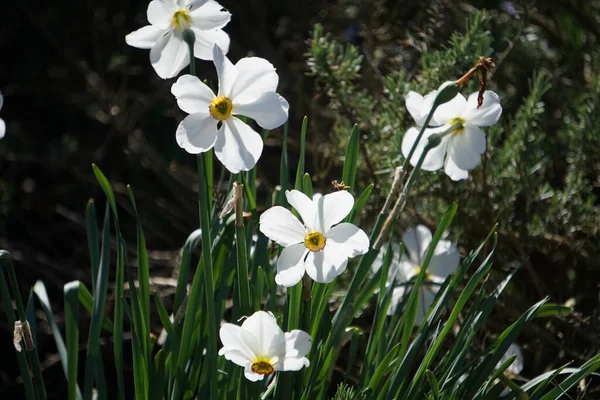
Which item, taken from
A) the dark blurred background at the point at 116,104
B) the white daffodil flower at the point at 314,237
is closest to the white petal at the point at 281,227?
the white daffodil flower at the point at 314,237

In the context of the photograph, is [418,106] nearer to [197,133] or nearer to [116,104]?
[197,133]

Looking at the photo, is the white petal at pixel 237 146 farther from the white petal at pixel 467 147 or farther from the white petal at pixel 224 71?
the white petal at pixel 467 147

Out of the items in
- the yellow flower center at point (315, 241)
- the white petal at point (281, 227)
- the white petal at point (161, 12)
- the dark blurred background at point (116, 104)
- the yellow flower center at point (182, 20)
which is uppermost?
the white petal at point (161, 12)

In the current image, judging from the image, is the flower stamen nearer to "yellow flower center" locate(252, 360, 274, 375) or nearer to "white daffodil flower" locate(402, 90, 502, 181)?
"yellow flower center" locate(252, 360, 274, 375)

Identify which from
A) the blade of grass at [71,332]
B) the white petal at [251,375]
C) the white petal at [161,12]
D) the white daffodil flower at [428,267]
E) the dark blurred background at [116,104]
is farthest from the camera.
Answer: the dark blurred background at [116,104]

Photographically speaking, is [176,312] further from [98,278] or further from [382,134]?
[382,134]

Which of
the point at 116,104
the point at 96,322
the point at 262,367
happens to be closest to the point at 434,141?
the point at 262,367

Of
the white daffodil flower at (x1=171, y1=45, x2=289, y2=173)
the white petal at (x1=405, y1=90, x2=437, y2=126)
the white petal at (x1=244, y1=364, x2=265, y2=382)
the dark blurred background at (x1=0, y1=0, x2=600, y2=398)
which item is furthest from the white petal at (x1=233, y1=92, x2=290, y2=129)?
the dark blurred background at (x1=0, y1=0, x2=600, y2=398)
